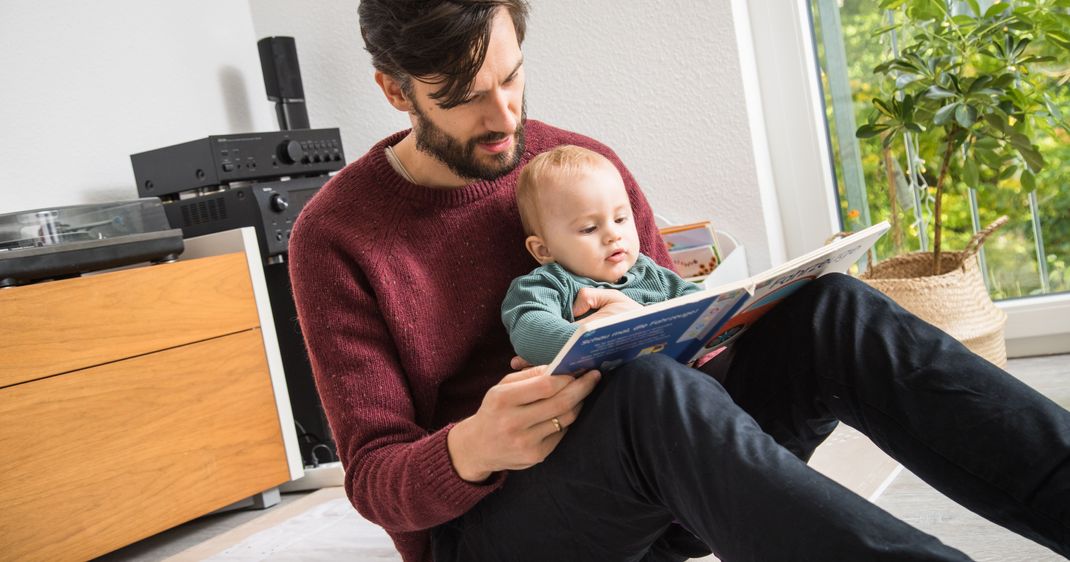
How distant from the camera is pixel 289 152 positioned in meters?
2.42

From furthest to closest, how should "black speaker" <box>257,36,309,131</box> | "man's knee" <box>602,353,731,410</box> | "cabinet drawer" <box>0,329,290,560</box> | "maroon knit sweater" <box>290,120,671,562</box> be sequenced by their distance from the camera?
1. "black speaker" <box>257,36,309,131</box>
2. "cabinet drawer" <box>0,329,290,560</box>
3. "maroon knit sweater" <box>290,120,671,562</box>
4. "man's knee" <box>602,353,731,410</box>

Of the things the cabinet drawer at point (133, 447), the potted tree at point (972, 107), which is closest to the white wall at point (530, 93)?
the potted tree at point (972, 107)

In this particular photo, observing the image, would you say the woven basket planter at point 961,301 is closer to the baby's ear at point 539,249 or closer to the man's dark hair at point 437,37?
the baby's ear at point 539,249

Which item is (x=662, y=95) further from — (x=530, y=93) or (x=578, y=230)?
(x=578, y=230)

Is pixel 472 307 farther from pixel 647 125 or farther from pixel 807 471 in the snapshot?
pixel 647 125

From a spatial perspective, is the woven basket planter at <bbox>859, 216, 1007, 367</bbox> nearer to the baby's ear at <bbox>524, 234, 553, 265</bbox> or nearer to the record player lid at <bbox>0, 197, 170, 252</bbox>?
the baby's ear at <bbox>524, 234, 553, 265</bbox>

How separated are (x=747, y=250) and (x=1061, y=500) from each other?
1572 millimetres

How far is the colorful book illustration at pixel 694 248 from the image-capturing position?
7.33ft

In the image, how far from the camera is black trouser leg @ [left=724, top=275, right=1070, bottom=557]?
0.86 meters

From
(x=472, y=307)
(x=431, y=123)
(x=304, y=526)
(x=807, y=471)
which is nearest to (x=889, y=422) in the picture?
(x=807, y=471)

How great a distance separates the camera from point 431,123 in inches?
44.8

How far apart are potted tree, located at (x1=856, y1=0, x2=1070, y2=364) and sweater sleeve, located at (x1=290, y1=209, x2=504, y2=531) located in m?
1.28

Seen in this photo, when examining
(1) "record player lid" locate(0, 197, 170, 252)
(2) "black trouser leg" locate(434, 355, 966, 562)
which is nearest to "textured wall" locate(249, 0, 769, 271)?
(1) "record player lid" locate(0, 197, 170, 252)

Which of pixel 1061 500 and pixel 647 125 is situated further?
pixel 647 125
